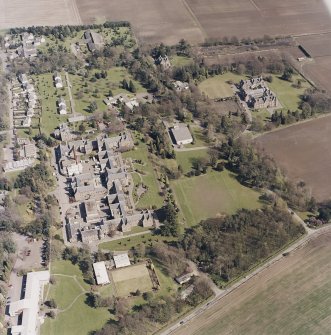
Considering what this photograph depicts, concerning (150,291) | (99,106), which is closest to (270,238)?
(150,291)

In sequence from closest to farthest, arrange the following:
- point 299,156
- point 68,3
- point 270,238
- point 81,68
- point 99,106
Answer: point 270,238
point 299,156
point 99,106
point 81,68
point 68,3

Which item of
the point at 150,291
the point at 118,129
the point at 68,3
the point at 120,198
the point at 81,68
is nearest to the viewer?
the point at 150,291

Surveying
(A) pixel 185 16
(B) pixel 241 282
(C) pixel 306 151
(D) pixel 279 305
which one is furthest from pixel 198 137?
(A) pixel 185 16

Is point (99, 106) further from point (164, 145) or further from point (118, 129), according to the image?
point (164, 145)

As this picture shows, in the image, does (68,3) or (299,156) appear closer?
(299,156)

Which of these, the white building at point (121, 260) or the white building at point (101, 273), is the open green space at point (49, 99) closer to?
the white building at point (121, 260)
